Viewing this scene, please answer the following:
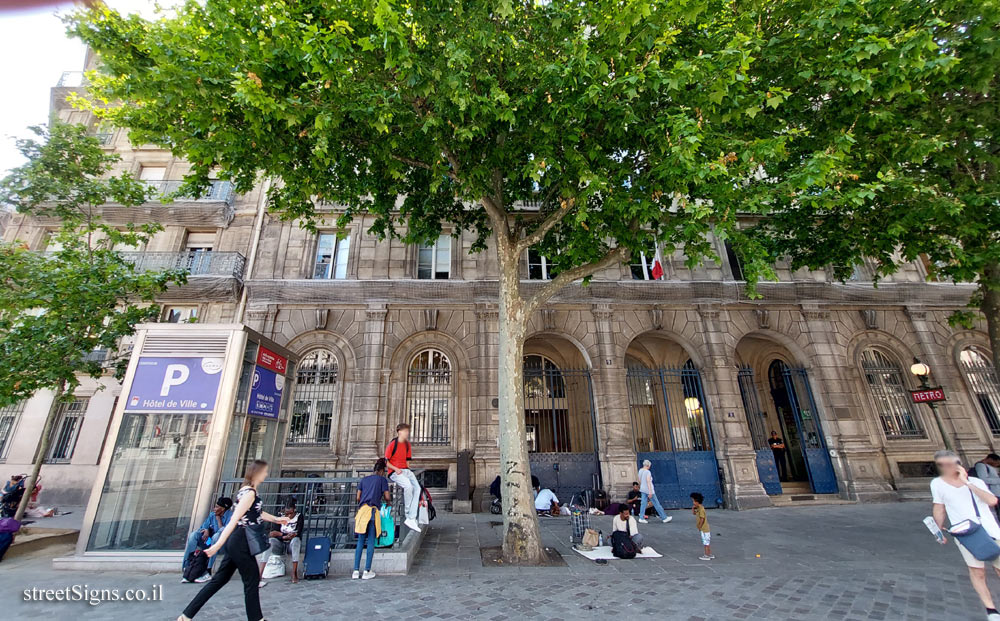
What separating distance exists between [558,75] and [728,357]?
11810 mm

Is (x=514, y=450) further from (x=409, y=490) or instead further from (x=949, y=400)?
(x=949, y=400)

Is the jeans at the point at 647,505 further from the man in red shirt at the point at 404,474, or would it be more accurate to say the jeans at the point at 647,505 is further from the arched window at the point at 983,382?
the arched window at the point at 983,382

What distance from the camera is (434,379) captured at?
14.6 metres

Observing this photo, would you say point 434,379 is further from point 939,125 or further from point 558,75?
point 939,125

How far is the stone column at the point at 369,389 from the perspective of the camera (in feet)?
42.6

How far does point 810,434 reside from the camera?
50.2 ft

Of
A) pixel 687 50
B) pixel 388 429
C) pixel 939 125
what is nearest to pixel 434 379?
pixel 388 429

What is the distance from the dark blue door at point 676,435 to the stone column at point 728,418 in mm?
370

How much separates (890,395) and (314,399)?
20438mm

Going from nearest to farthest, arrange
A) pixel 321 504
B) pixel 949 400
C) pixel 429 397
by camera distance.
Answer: pixel 321 504
pixel 429 397
pixel 949 400

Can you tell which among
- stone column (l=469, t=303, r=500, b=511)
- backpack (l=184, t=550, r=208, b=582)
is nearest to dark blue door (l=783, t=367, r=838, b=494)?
stone column (l=469, t=303, r=500, b=511)

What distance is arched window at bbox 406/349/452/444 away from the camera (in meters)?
13.9

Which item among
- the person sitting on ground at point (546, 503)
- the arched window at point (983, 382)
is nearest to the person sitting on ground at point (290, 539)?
the person sitting on ground at point (546, 503)

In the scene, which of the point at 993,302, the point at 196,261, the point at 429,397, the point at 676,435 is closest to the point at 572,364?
the point at 676,435
